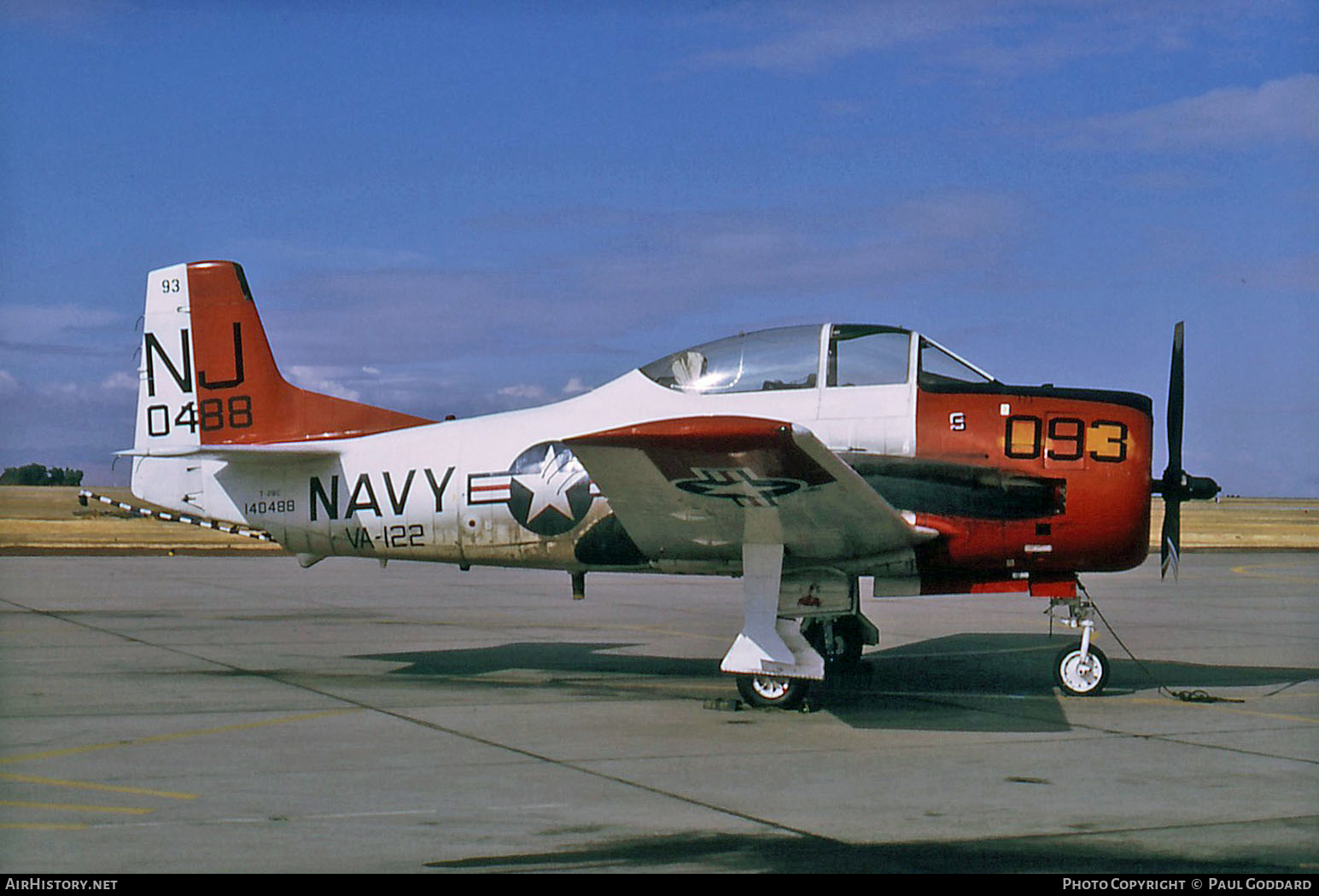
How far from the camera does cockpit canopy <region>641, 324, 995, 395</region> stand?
34.1 ft

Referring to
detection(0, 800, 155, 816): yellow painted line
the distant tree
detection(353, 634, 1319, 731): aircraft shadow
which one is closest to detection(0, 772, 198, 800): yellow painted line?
detection(0, 800, 155, 816): yellow painted line

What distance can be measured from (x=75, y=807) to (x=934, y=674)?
808cm

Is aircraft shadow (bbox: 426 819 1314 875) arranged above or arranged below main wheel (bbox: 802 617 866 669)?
below

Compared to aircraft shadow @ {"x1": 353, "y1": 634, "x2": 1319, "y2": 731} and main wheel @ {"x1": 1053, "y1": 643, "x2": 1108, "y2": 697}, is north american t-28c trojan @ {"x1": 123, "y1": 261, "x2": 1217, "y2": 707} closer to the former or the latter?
main wheel @ {"x1": 1053, "y1": 643, "x2": 1108, "y2": 697}

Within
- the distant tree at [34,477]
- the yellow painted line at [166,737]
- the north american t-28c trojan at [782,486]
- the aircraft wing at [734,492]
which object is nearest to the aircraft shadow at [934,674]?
the north american t-28c trojan at [782,486]

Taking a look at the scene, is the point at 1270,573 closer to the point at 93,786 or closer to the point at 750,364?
the point at 750,364

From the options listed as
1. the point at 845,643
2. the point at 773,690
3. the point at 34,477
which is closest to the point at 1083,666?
the point at 845,643

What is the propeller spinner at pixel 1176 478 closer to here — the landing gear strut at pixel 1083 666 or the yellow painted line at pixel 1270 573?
the landing gear strut at pixel 1083 666

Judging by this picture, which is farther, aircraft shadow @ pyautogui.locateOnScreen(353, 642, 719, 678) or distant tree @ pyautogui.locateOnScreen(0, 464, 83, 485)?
distant tree @ pyautogui.locateOnScreen(0, 464, 83, 485)

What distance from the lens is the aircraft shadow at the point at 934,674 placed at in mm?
9945

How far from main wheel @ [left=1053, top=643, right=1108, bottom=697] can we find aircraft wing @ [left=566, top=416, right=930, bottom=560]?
2031 millimetres

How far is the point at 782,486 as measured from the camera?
29.4 ft

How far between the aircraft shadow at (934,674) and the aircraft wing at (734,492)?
138cm

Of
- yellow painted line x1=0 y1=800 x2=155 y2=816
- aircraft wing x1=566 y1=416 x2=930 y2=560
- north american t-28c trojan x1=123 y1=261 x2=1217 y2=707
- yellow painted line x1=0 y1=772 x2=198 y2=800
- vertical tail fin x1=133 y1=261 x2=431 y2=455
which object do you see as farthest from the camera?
vertical tail fin x1=133 y1=261 x2=431 y2=455
